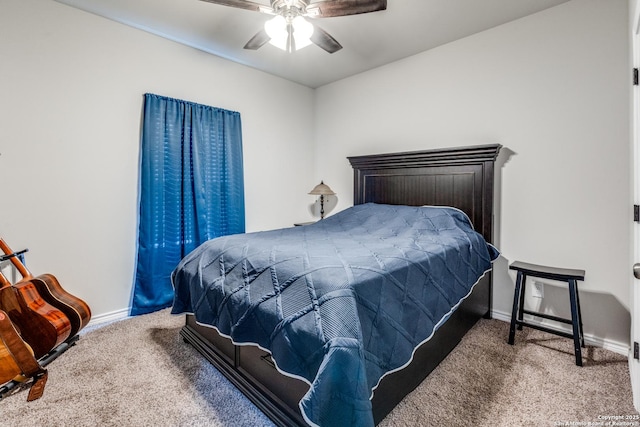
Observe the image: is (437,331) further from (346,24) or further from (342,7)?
(346,24)

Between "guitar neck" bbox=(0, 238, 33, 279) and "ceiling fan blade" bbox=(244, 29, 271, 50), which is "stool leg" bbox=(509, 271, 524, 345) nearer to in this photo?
"ceiling fan blade" bbox=(244, 29, 271, 50)

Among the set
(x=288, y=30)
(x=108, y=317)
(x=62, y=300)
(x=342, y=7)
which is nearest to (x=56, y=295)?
(x=62, y=300)

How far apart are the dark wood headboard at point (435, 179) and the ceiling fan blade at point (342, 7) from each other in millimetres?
1491

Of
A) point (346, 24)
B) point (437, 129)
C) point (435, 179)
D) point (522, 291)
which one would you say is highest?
point (346, 24)

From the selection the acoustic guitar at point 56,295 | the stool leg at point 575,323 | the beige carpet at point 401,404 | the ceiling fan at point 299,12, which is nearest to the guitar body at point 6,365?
the beige carpet at point 401,404

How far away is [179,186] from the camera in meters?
3.02

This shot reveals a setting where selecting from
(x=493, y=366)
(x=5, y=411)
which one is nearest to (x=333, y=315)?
(x=493, y=366)

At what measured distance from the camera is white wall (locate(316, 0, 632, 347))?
2.21 m

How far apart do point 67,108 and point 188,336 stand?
203cm

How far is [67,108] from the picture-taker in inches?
96.4

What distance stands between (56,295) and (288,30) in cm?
252

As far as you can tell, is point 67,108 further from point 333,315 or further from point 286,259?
point 333,315

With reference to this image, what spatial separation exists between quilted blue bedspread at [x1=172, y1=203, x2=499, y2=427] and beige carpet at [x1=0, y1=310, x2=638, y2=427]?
38 cm

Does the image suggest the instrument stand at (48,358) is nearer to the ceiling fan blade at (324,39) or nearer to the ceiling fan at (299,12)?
the ceiling fan at (299,12)
